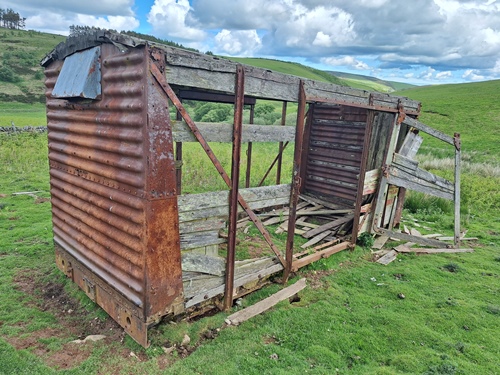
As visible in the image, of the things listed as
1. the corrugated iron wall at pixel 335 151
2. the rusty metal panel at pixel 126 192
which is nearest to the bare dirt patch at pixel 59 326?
the rusty metal panel at pixel 126 192

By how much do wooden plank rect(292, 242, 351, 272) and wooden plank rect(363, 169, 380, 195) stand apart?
1444 millimetres

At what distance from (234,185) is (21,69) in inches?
2537

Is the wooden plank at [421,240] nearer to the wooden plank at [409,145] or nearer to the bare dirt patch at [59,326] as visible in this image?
the wooden plank at [409,145]

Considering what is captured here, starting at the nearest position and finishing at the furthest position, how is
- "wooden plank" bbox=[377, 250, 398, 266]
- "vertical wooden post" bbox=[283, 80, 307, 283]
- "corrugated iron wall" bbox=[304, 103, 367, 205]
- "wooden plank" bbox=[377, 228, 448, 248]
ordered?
"vertical wooden post" bbox=[283, 80, 307, 283], "wooden plank" bbox=[377, 250, 398, 266], "wooden plank" bbox=[377, 228, 448, 248], "corrugated iron wall" bbox=[304, 103, 367, 205]

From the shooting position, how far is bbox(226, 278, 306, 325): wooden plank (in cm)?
→ 497

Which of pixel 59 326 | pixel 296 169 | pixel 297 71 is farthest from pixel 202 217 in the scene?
pixel 297 71

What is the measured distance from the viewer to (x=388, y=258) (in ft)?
25.9

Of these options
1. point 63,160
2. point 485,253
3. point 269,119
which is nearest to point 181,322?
point 63,160

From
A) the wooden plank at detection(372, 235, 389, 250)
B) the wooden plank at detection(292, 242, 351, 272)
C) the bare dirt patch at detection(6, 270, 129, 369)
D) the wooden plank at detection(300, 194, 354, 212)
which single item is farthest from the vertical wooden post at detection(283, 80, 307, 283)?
the wooden plank at detection(300, 194, 354, 212)

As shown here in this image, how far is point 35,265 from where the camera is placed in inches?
253

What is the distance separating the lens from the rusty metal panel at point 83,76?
13.8 ft

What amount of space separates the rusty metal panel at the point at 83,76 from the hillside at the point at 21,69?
48757 millimetres

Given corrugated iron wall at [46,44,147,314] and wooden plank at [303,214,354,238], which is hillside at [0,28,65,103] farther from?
wooden plank at [303,214,354,238]

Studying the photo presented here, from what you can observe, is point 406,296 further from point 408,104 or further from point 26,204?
point 26,204
